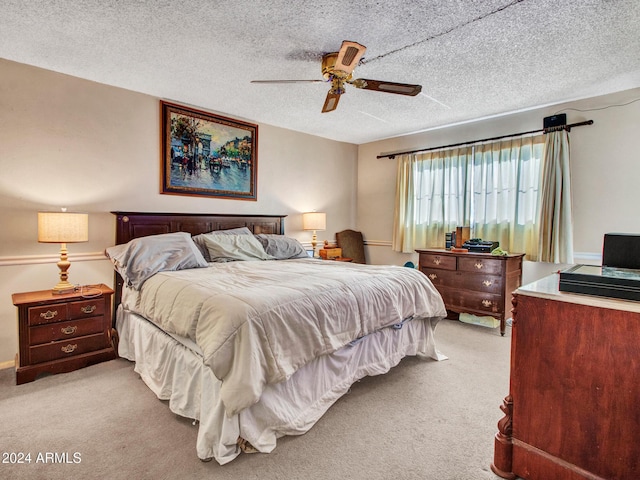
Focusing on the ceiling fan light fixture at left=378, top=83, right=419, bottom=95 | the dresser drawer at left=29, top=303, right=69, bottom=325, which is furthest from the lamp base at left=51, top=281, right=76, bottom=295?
the ceiling fan light fixture at left=378, top=83, right=419, bottom=95

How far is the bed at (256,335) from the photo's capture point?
1.60 metres

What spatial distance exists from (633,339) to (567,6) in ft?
6.35

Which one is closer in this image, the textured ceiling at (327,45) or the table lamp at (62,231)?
the textured ceiling at (327,45)

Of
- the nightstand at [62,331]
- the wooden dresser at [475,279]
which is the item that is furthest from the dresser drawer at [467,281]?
the nightstand at [62,331]

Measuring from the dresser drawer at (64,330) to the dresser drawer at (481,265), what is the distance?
370 centimetres

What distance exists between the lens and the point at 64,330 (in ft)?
8.30

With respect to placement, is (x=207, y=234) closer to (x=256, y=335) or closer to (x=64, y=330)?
(x=64, y=330)

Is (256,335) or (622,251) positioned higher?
(622,251)

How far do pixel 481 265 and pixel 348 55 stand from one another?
2.67 meters

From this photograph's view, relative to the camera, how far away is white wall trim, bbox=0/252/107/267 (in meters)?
2.65

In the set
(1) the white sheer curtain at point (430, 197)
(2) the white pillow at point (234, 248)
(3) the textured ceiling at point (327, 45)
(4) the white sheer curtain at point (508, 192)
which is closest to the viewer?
(3) the textured ceiling at point (327, 45)

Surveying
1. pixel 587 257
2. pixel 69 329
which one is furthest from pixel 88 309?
pixel 587 257

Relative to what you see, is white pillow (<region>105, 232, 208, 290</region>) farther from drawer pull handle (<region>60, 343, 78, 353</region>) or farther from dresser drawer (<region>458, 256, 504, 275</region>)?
dresser drawer (<region>458, 256, 504, 275</region>)

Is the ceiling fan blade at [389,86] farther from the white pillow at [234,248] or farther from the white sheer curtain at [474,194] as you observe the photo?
the white sheer curtain at [474,194]
